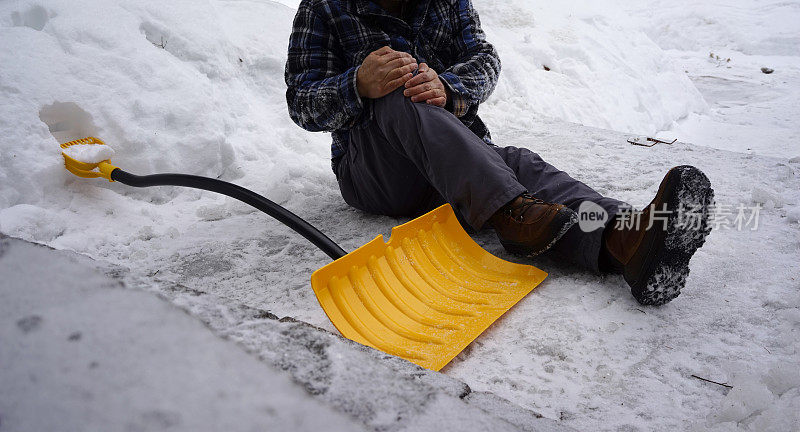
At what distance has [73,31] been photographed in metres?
2.52

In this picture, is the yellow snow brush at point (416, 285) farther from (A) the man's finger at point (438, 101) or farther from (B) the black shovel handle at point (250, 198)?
(A) the man's finger at point (438, 101)

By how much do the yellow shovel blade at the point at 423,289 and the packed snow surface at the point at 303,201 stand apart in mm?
75

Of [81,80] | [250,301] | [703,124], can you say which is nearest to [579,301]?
[250,301]

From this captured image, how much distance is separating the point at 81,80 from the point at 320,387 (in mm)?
2349

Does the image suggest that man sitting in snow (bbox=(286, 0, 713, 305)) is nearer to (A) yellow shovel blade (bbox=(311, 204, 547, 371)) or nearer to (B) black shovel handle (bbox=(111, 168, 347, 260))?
(A) yellow shovel blade (bbox=(311, 204, 547, 371))

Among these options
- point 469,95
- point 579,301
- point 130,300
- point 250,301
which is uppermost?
point 469,95

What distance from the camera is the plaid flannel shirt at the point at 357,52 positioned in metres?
1.89

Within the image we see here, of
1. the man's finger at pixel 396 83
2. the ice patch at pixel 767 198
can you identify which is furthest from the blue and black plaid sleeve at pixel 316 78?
the ice patch at pixel 767 198

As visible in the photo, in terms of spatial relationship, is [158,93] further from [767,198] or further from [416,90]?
[767,198]

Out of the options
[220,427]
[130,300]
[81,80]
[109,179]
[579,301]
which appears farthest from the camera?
[81,80]

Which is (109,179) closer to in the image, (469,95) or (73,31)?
(73,31)

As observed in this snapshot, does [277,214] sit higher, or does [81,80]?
[277,214]

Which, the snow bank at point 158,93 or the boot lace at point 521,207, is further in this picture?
the snow bank at point 158,93

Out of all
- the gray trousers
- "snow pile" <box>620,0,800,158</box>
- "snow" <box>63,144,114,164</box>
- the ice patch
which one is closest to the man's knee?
the gray trousers
